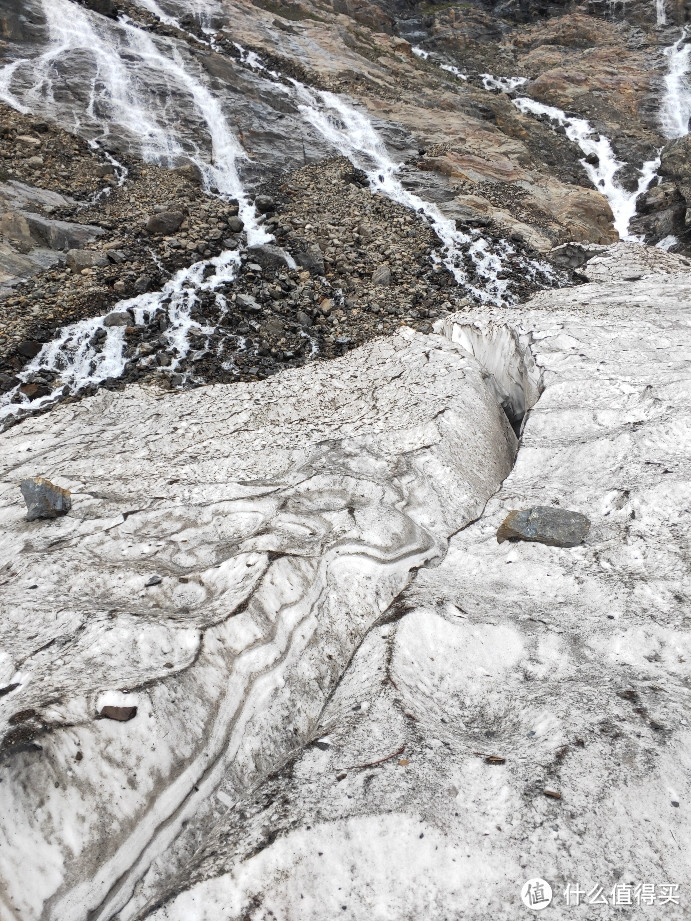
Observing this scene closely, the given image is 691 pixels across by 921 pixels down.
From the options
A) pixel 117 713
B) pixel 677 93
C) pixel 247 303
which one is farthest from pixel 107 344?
pixel 677 93

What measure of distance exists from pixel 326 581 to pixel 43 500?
104 inches

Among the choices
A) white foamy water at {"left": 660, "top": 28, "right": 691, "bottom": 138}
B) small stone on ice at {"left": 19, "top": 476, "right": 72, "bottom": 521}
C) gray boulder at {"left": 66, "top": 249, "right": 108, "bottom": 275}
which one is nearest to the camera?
small stone on ice at {"left": 19, "top": 476, "right": 72, "bottom": 521}

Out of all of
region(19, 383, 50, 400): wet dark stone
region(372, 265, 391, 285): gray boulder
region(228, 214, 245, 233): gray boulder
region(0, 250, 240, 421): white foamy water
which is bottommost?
region(19, 383, 50, 400): wet dark stone

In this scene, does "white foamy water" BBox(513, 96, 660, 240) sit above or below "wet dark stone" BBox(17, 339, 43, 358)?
above

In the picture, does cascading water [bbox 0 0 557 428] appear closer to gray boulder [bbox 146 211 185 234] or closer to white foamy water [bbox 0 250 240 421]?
white foamy water [bbox 0 250 240 421]

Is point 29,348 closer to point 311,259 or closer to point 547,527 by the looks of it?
point 311,259

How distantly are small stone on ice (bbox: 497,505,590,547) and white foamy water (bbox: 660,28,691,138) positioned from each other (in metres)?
28.8

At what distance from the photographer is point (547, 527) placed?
3652 mm

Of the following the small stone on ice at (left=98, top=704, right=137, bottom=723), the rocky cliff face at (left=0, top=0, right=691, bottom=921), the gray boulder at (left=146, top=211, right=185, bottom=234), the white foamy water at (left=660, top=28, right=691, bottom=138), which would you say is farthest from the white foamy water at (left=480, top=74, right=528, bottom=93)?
the small stone on ice at (left=98, top=704, right=137, bottom=723)

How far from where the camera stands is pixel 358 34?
2988 centimetres

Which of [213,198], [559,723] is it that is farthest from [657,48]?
[559,723]

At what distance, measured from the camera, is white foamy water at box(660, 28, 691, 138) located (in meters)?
25.0

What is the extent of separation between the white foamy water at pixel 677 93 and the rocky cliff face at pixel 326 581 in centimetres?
1900

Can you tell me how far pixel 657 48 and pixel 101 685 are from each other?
4240 centimetres
